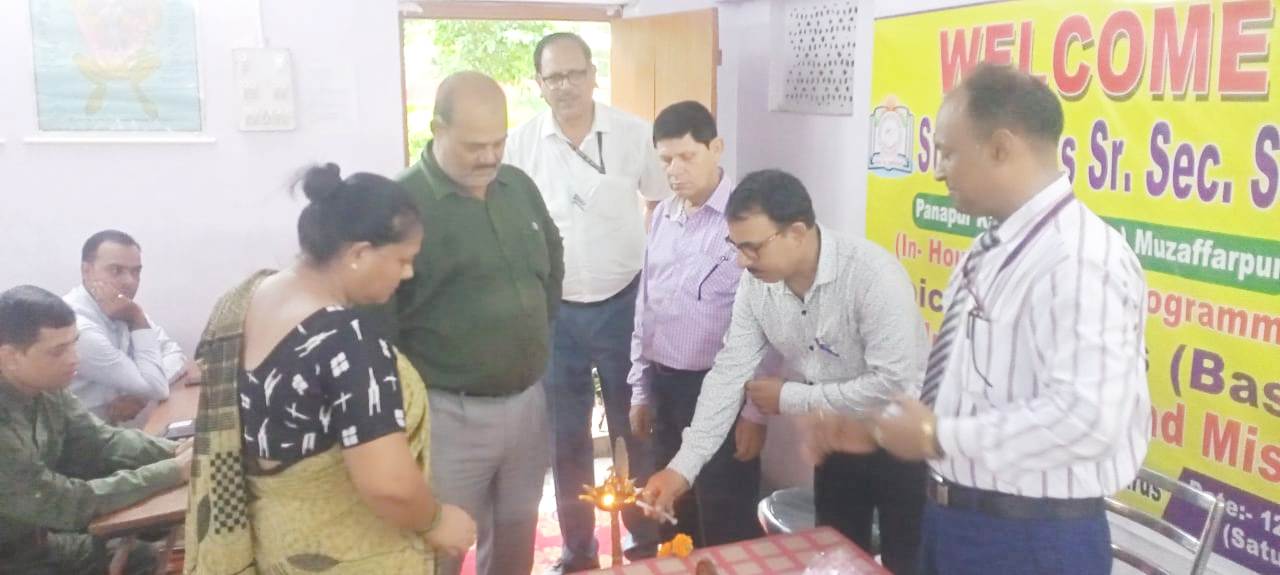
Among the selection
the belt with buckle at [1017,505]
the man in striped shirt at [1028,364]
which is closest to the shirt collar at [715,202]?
the man in striped shirt at [1028,364]

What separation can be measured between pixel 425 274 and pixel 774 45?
6.66ft

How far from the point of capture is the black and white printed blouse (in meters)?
1.48

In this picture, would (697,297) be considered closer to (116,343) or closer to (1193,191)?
(1193,191)

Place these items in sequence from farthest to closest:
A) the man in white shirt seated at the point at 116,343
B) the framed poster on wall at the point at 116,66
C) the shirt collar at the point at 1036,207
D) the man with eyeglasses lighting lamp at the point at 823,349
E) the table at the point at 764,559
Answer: the framed poster on wall at the point at 116,66 < the man in white shirt seated at the point at 116,343 < the man with eyeglasses lighting lamp at the point at 823,349 < the table at the point at 764,559 < the shirt collar at the point at 1036,207

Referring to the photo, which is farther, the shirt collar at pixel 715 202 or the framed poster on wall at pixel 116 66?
the framed poster on wall at pixel 116 66

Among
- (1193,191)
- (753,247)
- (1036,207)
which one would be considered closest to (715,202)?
(753,247)

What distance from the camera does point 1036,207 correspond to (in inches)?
56.0

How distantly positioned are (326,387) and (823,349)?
43.2 inches

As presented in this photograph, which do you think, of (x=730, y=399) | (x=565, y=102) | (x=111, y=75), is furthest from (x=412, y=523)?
(x=111, y=75)

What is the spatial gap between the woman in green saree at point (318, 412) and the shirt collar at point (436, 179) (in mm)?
474

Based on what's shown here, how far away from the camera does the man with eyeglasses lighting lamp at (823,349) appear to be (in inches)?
78.3

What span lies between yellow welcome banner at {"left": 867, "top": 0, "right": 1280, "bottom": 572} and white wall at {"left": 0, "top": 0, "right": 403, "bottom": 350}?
2506mm

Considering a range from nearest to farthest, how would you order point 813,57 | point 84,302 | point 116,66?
point 84,302
point 813,57
point 116,66

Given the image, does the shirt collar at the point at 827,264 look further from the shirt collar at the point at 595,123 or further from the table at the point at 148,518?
the table at the point at 148,518
